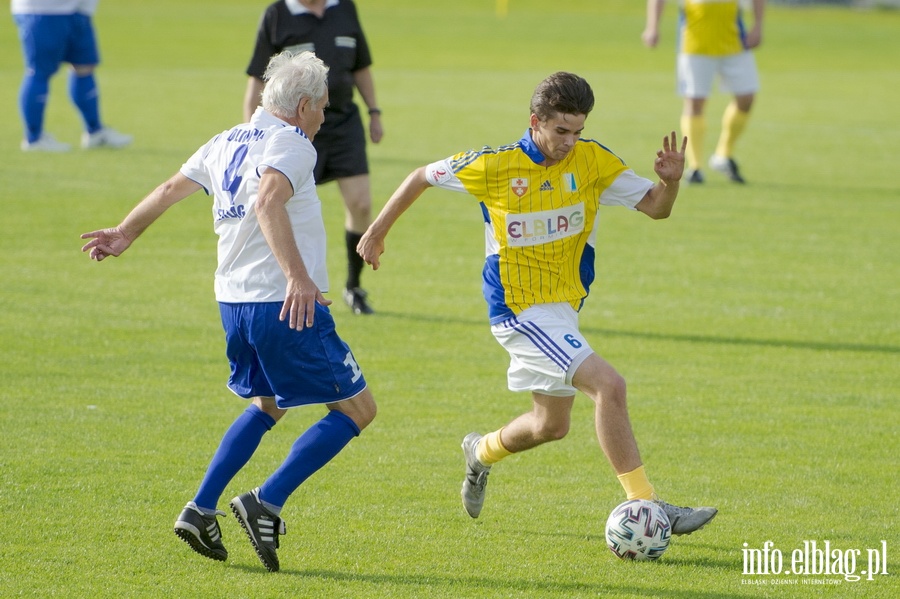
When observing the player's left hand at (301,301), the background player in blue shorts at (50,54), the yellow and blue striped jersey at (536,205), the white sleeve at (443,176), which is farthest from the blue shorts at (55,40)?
the player's left hand at (301,301)

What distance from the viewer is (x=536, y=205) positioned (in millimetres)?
5332

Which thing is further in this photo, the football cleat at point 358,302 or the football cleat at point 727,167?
the football cleat at point 727,167

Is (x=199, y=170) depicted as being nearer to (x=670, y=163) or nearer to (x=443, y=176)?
(x=443, y=176)

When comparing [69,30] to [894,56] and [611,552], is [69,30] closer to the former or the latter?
[611,552]

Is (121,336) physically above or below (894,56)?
above

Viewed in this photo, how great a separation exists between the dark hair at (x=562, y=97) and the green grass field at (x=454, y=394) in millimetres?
1668

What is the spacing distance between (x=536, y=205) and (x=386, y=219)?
617 millimetres

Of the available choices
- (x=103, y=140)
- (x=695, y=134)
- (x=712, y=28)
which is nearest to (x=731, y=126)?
(x=695, y=134)

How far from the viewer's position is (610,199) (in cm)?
550

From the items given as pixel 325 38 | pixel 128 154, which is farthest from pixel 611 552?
pixel 128 154

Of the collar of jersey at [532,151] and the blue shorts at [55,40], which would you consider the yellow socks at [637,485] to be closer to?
the collar of jersey at [532,151]

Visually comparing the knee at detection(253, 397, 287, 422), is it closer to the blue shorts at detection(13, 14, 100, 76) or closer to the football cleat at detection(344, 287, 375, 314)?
the football cleat at detection(344, 287, 375, 314)

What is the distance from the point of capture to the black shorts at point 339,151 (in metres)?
9.02

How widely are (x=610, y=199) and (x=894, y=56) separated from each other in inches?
1173
